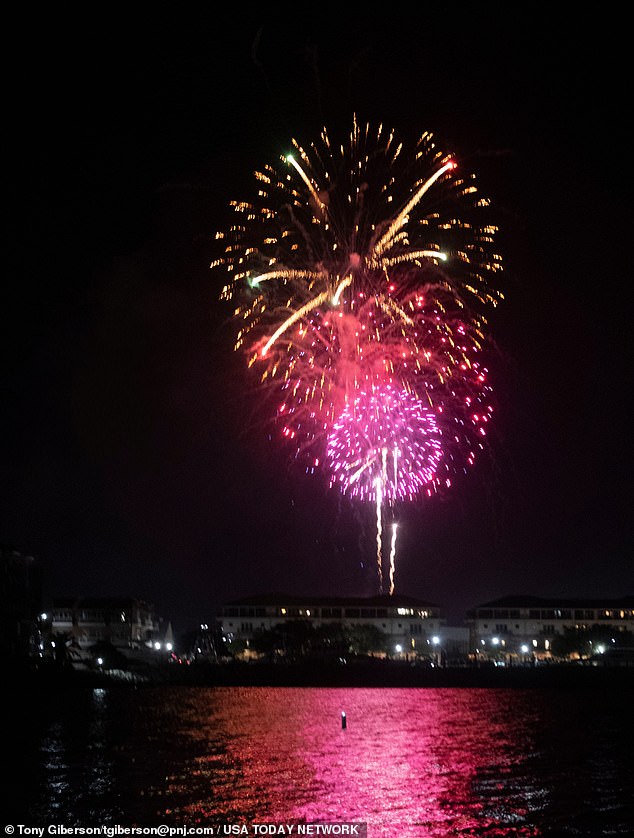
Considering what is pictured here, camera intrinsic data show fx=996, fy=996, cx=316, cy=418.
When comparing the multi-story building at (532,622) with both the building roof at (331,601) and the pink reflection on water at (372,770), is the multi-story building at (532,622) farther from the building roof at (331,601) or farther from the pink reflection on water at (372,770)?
the pink reflection on water at (372,770)

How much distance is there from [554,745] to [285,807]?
20.0 meters

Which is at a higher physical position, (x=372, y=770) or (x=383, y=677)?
(x=372, y=770)

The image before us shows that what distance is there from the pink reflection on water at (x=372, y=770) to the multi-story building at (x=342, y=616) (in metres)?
64.1

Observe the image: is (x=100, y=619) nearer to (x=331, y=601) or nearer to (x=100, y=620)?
(x=100, y=620)

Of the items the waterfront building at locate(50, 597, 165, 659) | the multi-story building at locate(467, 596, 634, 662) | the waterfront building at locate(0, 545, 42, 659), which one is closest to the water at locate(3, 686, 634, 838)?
the waterfront building at locate(0, 545, 42, 659)

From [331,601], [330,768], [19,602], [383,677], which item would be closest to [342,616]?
[331,601]

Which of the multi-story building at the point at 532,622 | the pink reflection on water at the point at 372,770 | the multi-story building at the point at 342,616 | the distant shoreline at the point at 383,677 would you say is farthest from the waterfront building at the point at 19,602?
the multi-story building at the point at 532,622

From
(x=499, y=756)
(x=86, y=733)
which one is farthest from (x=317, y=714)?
(x=499, y=756)

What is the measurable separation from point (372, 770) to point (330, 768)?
154 cm

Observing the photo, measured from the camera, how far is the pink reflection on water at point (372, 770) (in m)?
26.8

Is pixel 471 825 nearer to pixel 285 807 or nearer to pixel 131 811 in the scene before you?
pixel 285 807

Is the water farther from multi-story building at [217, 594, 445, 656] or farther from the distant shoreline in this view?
multi-story building at [217, 594, 445, 656]

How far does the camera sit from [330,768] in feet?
115

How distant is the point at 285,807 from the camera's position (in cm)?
2781
